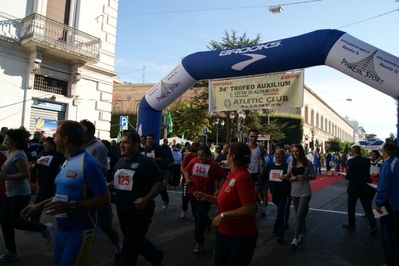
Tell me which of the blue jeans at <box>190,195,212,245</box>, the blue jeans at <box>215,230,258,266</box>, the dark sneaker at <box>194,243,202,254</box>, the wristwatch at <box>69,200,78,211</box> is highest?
the wristwatch at <box>69,200,78,211</box>

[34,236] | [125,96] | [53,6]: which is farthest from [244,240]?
[125,96]

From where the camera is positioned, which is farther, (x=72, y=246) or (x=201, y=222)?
(x=201, y=222)

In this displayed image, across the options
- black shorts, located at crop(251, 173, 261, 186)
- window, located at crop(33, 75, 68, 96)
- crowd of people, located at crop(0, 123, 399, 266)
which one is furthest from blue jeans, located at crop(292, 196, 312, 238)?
window, located at crop(33, 75, 68, 96)

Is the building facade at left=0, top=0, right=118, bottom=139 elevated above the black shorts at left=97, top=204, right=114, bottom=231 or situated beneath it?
elevated above

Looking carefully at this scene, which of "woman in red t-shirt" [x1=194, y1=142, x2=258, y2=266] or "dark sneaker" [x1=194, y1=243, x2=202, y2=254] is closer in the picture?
"woman in red t-shirt" [x1=194, y1=142, x2=258, y2=266]

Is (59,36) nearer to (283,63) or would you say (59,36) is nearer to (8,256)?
(283,63)

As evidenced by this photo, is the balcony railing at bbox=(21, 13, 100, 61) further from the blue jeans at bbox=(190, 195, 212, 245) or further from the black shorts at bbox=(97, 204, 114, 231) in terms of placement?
the blue jeans at bbox=(190, 195, 212, 245)

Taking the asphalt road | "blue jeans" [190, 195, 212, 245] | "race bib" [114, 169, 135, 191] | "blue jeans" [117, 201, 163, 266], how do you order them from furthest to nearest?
1. "blue jeans" [190, 195, 212, 245]
2. the asphalt road
3. "race bib" [114, 169, 135, 191]
4. "blue jeans" [117, 201, 163, 266]

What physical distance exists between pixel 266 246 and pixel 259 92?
461 centimetres

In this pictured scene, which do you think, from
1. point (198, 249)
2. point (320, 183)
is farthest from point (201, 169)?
point (320, 183)

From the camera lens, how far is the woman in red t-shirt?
2.75 m

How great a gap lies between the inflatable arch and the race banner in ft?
2.40

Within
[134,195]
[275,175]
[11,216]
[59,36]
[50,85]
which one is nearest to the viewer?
[134,195]

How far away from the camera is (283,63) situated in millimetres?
7531
